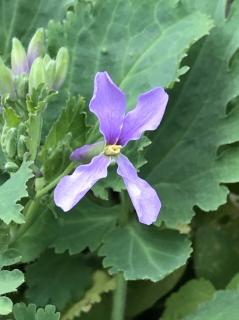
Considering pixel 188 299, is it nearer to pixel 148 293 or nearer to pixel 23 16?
pixel 148 293

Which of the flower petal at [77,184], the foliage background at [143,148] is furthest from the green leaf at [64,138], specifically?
the flower petal at [77,184]

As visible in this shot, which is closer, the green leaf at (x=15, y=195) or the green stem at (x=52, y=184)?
the green leaf at (x=15, y=195)

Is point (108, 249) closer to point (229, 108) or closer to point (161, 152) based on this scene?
point (161, 152)

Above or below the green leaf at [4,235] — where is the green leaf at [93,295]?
below

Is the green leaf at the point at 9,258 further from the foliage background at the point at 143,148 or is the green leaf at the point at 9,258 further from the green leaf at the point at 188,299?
the green leaf at the point at 188,299

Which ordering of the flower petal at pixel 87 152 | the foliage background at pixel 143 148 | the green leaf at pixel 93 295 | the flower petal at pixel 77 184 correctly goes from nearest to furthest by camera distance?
the flower petal at pixel 77 184 → the flower petal at pixel 87 152 → the foliage background at pixel 143 148 → the green leaf at pixel 93 295

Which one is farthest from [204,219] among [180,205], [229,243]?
[180,205]
